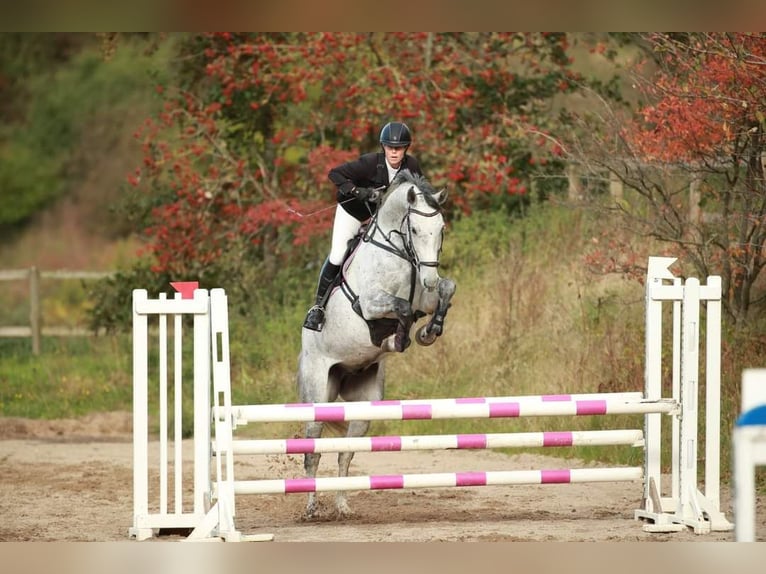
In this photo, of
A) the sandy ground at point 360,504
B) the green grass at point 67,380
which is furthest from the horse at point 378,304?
the green grass at point 67,380

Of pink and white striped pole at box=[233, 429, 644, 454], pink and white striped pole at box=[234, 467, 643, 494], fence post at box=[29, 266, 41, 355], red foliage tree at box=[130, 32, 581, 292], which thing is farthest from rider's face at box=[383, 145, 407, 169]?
fence post at box=[29, 266, 41, 355]

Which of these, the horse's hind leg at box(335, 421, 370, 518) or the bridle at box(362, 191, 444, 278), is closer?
the bridle at box(362, 191, 444, 278)

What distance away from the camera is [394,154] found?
6836mm

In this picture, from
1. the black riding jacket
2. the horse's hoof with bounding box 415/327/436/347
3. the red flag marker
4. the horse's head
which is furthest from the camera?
the black riding jacket

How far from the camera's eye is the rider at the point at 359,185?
22.3 feet

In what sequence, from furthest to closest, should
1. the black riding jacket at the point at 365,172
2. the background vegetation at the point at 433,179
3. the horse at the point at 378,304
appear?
the background vegetation at the point at 433,179
the black riding jacket at the point at 365,172
the horse at the point at 378,304

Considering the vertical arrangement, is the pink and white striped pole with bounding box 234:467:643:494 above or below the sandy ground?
above

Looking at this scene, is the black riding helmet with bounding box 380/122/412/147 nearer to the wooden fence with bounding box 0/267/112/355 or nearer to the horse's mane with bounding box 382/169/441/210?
the horse's mane with bounding box 382/169/441/210

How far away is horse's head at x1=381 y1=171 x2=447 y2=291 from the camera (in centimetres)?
629

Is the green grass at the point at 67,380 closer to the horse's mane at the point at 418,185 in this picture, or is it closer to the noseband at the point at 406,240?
the noseband at the point at 406,240

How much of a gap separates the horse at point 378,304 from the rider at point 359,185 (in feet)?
0.23

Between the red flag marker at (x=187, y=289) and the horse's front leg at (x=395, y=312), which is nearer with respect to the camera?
the red flag marker at (x=187, y=289)
